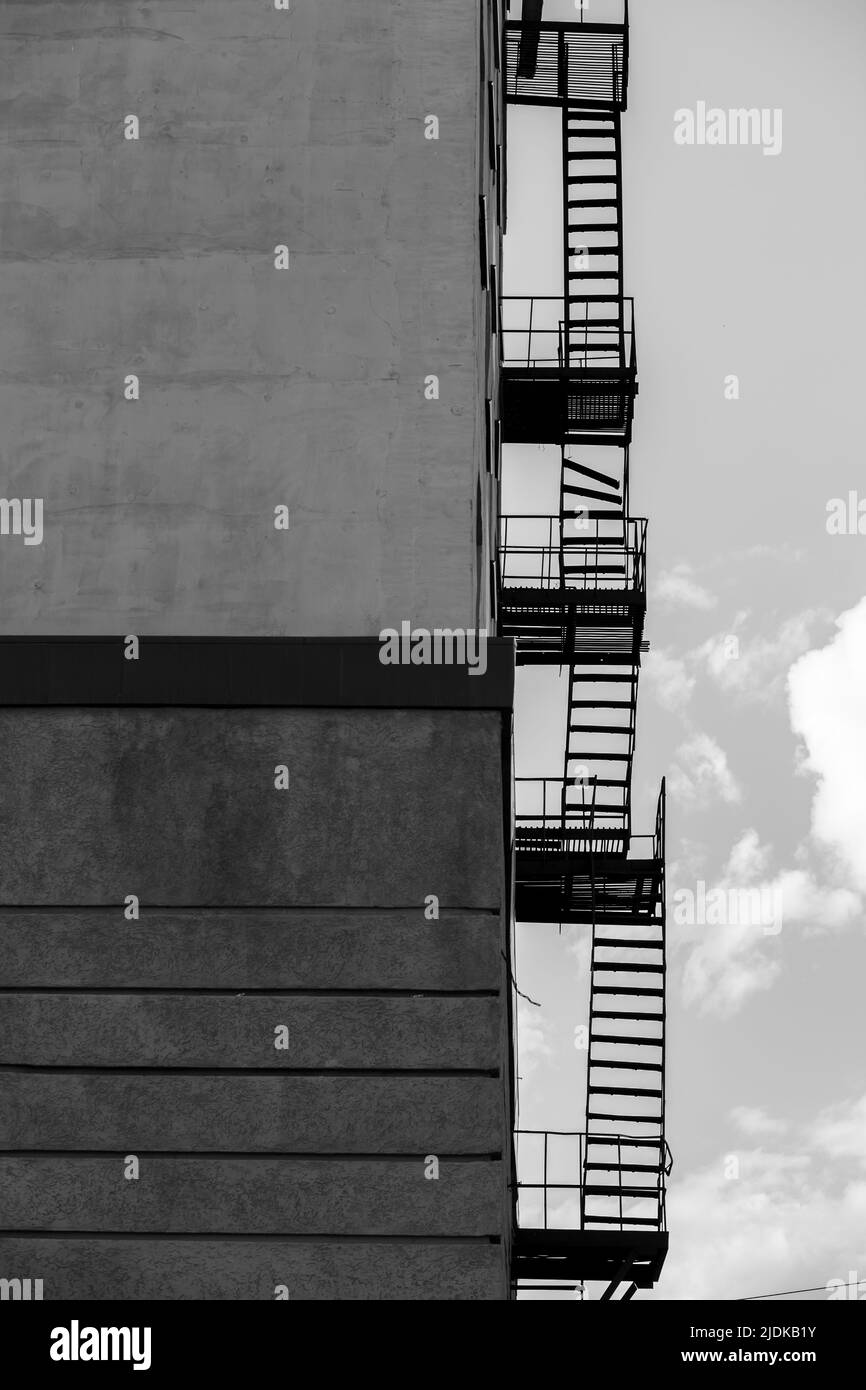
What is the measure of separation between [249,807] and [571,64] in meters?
17.4

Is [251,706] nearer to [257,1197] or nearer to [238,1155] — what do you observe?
[238,1155]

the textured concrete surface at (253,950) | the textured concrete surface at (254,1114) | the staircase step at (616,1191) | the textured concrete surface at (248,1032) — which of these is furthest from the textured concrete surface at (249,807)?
A: the staircase step at (616,1191)

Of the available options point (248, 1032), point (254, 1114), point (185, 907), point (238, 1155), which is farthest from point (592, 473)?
point (238, 1155)

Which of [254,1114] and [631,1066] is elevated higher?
[631,1066]

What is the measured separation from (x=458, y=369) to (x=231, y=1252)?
7.16 meters

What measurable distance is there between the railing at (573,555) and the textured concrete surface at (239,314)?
8.47 metres

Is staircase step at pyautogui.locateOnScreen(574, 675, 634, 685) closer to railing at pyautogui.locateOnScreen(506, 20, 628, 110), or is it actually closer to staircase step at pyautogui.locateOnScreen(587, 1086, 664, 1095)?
staircase step at pyautogui.locateOnScreen(587, 1086, 664, 1095)

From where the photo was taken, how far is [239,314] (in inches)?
619

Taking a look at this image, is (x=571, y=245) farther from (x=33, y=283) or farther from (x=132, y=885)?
(x=132, y=885)

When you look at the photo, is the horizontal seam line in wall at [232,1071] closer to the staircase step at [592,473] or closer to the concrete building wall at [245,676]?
the concrete building wall at [245,676]

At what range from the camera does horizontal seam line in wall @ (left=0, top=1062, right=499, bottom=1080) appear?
14.1 m

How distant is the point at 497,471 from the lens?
25.4 meters

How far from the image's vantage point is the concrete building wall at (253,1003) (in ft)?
45.5
